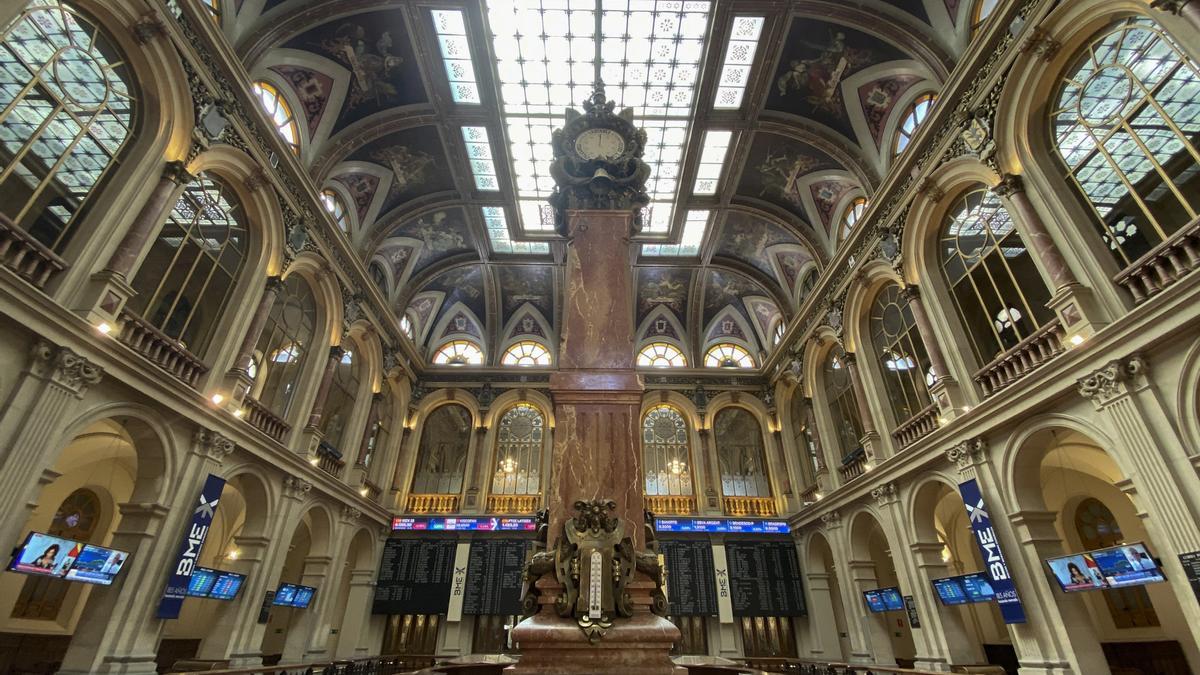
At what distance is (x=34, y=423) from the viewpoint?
723cm

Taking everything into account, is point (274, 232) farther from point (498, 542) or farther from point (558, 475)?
point (498, 542)

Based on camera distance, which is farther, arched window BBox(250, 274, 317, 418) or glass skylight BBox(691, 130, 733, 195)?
glass skylight BBox(691, 130, 733, 195)

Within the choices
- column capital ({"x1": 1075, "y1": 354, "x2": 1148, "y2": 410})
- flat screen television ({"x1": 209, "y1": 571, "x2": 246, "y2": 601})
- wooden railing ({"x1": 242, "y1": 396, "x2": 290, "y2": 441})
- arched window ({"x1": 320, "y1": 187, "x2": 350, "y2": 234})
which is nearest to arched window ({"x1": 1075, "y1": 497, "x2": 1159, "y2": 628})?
column capital ({"x1": 1075, "y1": 354, "x2": 1148, "y2": 410})

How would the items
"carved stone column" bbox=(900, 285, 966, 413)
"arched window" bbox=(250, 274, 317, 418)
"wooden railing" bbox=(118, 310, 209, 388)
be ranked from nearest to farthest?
"wooden railing" bbox=(118, 310, 209, 388), "carved stone column" bbox=(900, 285, 966, 413), "arched window" bbox=(250, 274, 317, 418)

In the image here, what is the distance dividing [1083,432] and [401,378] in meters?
20.0

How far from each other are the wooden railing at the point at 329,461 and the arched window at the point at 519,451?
6.06 meters

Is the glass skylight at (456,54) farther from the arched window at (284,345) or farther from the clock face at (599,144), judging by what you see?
the clock face at (599,144)

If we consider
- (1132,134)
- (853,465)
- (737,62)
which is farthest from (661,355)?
(1132,134)

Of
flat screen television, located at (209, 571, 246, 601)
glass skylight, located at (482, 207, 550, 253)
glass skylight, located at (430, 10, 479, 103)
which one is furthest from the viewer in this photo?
glass skylight, located at (482, 207, 550, 253)

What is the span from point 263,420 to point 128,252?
509 cm

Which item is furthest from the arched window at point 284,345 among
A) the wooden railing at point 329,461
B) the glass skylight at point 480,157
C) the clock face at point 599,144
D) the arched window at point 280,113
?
the clock face at point 599,144

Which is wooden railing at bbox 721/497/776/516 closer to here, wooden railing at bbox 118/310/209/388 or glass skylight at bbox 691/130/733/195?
glass skylight at bbox 691/130/733/195

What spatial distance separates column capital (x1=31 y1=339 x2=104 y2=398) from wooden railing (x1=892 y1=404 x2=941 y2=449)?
15.9 meters

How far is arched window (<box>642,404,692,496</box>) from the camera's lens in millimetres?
20688
